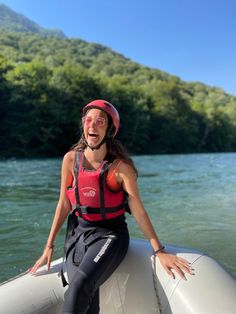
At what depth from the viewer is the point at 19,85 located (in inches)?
1184

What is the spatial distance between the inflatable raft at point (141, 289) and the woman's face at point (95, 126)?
619 mm

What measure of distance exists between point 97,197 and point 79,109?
3083 cm

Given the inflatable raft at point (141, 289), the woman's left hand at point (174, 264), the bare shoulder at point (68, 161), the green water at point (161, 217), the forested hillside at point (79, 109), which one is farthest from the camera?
the forested hillside at point (79, 109)

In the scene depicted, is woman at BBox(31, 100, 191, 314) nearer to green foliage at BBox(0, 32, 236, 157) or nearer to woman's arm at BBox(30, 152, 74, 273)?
woman's arm at BBox(30, 152, 74, 273)

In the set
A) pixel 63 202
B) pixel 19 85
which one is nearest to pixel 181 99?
pixel 19 85

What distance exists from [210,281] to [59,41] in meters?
88.5

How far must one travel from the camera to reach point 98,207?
1.98 meters

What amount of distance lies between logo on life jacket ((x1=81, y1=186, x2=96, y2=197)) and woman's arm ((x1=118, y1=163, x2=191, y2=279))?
15cm

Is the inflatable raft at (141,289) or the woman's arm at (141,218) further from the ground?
the woman's arm at (141,218)

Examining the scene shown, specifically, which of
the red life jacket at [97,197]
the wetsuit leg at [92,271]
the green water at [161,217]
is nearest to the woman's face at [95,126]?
the red life jacket at [97,197]

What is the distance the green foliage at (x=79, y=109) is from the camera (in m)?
29.1

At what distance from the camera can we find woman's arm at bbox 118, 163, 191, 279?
188 cm

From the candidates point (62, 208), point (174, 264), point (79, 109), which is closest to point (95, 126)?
point (62, 208)

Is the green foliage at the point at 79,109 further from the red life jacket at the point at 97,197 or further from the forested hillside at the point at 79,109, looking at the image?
the red life jacket at the point at 97,197
